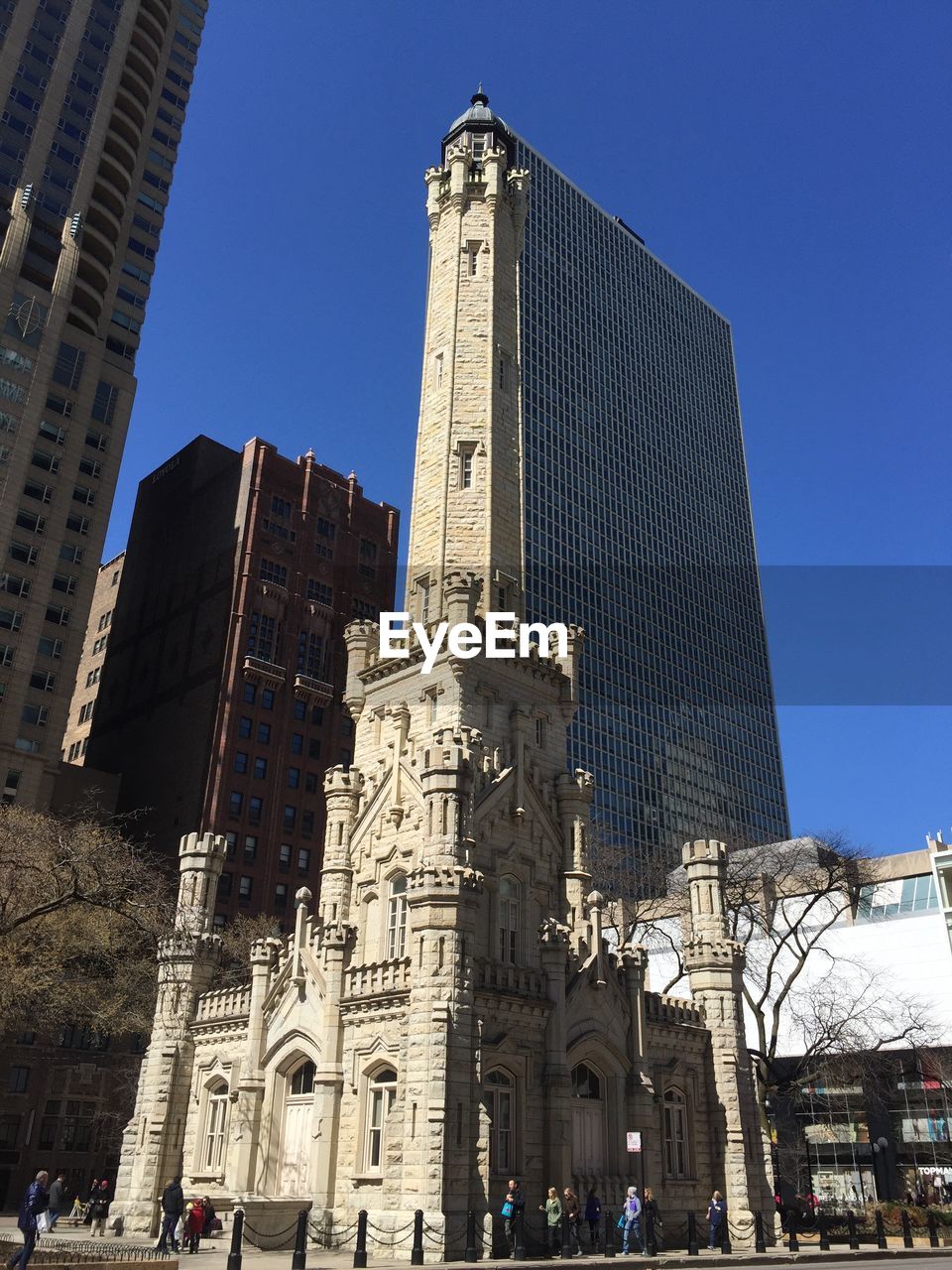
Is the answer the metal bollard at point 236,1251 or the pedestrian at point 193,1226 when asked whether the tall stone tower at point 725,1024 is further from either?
the metal bollard at point 236,1251

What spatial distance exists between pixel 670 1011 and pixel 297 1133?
12.8 m

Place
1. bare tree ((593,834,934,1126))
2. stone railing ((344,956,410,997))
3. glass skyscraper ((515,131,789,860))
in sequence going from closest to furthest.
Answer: stone railing ((344,956,410,997)) < bare tree ((593,834,934,1126)) < glass skyscraper ((515,131,789,860))

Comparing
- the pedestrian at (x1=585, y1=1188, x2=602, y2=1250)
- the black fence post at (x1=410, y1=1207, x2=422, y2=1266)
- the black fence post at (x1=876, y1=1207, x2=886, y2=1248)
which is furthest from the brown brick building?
the black fence post at (x1=410, y1=1207, x2=422, y2=1266)

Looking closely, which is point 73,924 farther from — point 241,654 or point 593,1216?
point 241,654

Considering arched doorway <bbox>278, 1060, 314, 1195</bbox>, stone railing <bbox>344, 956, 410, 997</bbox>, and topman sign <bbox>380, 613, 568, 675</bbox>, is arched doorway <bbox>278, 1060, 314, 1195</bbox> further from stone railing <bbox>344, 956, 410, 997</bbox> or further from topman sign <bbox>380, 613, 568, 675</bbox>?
topman sign <bbox>380, 613, 568, 675</bbox>

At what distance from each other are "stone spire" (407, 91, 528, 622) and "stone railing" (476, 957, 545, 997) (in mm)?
12048

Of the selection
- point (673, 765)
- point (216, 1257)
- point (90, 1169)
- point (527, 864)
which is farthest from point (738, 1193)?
point (673, 765)

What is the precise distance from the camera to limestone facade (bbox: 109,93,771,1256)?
28.4 m

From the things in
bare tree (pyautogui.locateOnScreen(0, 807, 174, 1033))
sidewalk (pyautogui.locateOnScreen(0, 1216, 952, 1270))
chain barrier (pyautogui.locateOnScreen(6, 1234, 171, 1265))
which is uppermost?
bare tree (pyautogui.locateOnScreen(0, 807, 174, 1033))

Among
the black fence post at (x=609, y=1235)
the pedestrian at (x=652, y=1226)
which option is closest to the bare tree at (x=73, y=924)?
the black fence post at (x=609, y=1235)

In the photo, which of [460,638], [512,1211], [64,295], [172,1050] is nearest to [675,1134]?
[512,1211]

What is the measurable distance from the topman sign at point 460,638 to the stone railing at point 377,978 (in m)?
9.46

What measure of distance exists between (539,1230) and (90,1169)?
5073cm

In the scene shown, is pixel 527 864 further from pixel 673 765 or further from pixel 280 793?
pixel 673 765
